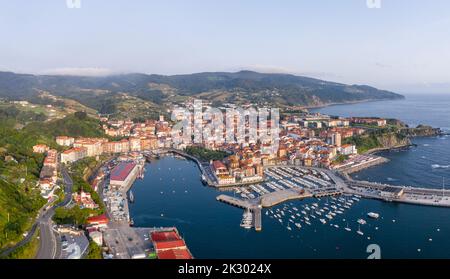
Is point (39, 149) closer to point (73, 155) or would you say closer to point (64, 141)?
point (73, 155)

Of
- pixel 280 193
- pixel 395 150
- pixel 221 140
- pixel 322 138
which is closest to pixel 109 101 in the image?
pixel 221 140

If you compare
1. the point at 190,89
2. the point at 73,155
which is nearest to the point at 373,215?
the point at 73,155

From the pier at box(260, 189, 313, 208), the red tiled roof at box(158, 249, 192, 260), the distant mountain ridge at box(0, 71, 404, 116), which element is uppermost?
the distant mountain ridge at box(0, 71, 404, 116)

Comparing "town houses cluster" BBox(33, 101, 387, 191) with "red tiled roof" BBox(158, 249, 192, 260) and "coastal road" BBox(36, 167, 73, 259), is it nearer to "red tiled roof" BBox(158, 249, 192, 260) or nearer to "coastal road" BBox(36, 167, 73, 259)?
"coastal road" BBox(36, 167, 73, 259)

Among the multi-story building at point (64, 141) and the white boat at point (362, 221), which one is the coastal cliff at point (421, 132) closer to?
the white boat at point (362, 221)

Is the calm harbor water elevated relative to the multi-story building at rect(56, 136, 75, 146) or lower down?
lower down

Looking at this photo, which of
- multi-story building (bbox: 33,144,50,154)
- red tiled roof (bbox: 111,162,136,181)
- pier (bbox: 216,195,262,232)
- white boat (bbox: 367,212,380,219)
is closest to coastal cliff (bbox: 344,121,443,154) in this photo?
white boat (bbox: 367,212,380,219)

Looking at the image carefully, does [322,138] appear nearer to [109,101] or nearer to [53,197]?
[53,197]
